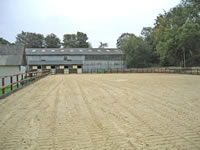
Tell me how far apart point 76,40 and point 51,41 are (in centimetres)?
1116

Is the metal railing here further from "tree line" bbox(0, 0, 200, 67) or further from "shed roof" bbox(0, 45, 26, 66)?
"tree line" bbox(0, 0, 200, 67)

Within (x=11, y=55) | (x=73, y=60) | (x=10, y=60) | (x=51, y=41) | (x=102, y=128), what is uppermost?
(x=51, y=41)

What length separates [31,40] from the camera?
69.1 meters

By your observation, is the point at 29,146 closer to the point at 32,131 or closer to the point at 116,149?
the point at 32,131

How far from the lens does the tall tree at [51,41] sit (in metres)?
67.7

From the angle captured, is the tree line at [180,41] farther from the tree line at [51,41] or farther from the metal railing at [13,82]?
the tree line at [51,41]

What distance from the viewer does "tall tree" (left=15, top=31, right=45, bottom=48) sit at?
67.9m

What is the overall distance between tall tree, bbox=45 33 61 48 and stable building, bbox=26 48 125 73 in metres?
24.2

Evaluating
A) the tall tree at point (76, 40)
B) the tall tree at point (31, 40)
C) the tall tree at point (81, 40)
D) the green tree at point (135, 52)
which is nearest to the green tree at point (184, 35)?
the green tree at point (135, 52)

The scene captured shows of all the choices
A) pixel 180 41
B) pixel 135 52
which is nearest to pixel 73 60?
pixel 135 52

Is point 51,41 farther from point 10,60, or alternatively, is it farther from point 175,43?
point 10,60

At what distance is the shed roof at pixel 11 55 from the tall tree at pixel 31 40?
53215mm

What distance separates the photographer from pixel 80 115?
4305mm

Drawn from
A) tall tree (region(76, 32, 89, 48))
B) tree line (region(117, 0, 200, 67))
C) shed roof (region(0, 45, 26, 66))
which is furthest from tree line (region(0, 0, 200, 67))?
tall tree (region(76, 32, 89, 48))
